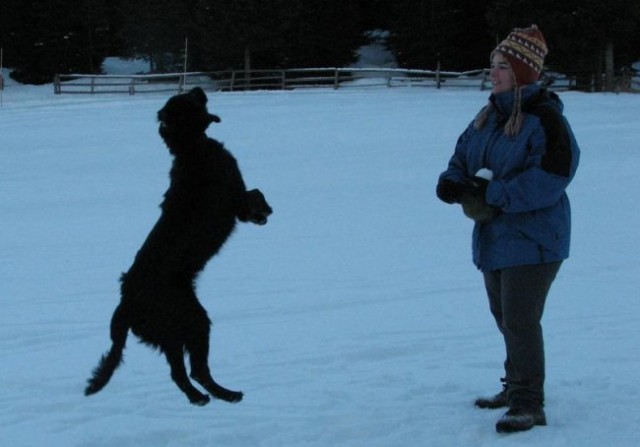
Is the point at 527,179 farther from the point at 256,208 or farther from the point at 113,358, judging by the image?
the point at 113,358

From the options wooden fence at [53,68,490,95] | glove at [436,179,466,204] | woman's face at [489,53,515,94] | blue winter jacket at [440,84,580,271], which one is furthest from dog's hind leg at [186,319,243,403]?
wooden fence at [53,68,490,95]

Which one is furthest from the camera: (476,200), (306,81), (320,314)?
(306,81)

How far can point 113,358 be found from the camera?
392 centimetres

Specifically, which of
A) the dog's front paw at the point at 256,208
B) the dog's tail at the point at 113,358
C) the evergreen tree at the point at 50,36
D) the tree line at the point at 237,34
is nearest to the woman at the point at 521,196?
the dog's front paw at the point at 256,208

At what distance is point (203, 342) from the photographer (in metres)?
4.00

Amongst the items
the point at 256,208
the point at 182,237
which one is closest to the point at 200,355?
the point at 182,237

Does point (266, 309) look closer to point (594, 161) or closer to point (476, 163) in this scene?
point (476, 163)

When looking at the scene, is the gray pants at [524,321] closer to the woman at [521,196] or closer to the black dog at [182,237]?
the woman at [521,196]

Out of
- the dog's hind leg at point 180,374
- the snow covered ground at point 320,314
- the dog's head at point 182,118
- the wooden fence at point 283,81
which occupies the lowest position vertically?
the snow covered ground at point 320,314

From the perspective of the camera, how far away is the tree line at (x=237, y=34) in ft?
122

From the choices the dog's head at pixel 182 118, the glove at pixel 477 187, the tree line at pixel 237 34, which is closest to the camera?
the dog's head at pixel 182 118

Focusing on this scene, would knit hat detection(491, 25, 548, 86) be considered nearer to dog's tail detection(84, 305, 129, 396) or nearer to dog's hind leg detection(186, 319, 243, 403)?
dog's hind leg detection(186, 319, 243, 403)

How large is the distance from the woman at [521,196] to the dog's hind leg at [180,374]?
151 centimetres

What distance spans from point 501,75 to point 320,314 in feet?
11.0
